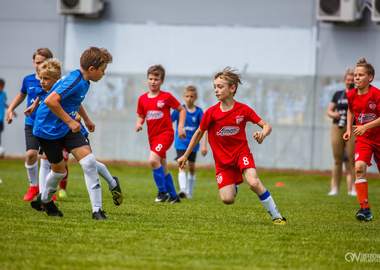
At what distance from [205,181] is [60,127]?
8680mm

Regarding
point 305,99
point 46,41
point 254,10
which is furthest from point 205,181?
point 46,41

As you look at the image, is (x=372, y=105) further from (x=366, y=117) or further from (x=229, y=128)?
(x=229, y=128)

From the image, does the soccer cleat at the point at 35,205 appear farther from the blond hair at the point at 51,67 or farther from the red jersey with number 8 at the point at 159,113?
the red jersey with number 8 at the point at 159,113

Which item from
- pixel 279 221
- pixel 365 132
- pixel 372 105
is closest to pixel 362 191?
pixel 365 132

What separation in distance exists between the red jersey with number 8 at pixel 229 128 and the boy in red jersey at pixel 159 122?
204cm

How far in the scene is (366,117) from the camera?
705 cm

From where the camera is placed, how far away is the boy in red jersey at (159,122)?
8.46 metres

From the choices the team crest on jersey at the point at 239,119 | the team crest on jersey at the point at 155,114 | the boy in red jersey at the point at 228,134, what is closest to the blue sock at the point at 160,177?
the team crest on jersey at the point at 155,114

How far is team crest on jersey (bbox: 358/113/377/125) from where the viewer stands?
277 inches

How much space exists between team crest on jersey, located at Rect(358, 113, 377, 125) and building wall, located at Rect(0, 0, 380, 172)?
29.8ft

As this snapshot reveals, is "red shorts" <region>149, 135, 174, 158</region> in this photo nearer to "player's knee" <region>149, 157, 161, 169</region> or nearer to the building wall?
"player's knee" <region>149, 157, 161, 169</region>

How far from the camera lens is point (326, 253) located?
15.1 feet

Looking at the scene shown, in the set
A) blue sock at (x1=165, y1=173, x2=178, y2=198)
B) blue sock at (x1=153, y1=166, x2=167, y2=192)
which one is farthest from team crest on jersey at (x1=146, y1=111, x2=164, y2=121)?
blue sock at (x1=165, y1=173, x2=178, y2=198)

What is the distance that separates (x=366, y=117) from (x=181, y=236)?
303cm
